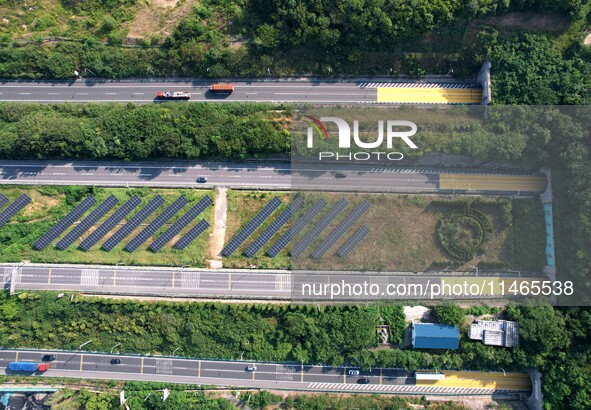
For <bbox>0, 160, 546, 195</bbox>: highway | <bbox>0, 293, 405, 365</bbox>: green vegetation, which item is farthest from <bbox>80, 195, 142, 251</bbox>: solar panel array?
<bbox>0, 293, 405, 365</bbox>: green vegetation

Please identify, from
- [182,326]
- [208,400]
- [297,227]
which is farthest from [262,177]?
[208,400]

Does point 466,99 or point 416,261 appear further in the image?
point 466,99

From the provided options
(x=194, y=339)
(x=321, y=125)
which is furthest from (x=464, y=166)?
(x=194, y=339)

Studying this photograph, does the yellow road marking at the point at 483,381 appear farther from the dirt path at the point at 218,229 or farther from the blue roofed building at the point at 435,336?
the dirt path at the point at 218,229

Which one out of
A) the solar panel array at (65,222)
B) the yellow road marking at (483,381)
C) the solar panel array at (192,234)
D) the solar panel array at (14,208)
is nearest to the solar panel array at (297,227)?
the solar panel array at (192,234)

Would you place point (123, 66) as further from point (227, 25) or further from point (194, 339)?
point (194, 339)

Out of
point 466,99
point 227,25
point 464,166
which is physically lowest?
point 464,166
